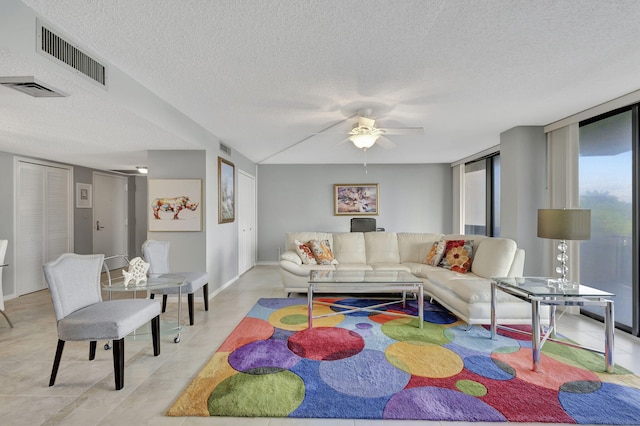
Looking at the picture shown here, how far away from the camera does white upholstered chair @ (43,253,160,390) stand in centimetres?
216

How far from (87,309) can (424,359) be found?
8.78 feet

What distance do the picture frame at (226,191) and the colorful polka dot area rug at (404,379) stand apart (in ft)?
7.61

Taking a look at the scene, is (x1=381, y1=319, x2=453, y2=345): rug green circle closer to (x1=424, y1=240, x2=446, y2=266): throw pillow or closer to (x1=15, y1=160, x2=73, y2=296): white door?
(x1=424, y1=240, x2=446, y2=266): throw pillow

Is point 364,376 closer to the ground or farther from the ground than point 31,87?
closer to the ground

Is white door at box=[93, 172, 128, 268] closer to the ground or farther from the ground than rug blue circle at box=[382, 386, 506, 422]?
farther from the ground

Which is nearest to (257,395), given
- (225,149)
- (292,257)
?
(292,257)

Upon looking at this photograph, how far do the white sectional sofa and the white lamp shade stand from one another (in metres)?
0.82

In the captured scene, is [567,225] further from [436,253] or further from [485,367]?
[436,253]

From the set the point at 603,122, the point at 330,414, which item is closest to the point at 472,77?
the point at 603,122

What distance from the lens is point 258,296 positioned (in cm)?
465

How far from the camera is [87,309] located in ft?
7.75

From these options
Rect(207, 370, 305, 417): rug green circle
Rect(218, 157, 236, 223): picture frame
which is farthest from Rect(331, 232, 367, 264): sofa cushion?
Rect(207, 370, 305, 417): rug green circle

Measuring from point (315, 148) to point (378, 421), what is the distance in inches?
180

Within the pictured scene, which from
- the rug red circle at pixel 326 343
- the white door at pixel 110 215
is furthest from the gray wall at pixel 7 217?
the rug red circle at pixel 326 343
